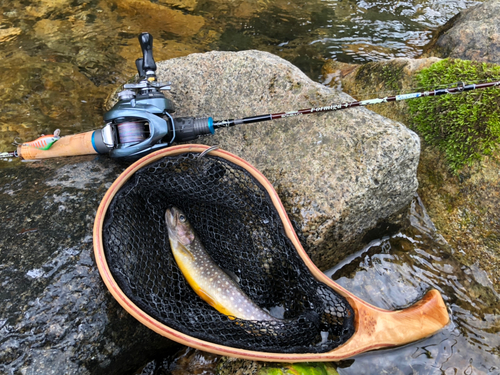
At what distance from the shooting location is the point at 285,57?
5.83 metres

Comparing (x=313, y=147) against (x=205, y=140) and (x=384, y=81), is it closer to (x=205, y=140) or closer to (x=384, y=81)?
(x=205, y=140)

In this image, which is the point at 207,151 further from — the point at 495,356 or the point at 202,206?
the point at 495,356

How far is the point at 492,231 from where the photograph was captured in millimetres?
3049

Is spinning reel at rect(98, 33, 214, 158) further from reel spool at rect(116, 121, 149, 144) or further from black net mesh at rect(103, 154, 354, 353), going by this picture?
black net mesh at rect(103, 154, 354, 353)

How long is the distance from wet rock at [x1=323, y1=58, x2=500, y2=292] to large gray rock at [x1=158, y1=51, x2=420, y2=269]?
59cm

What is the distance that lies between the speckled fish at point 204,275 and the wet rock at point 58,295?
53 centimetres

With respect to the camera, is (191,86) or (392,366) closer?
(392,366)

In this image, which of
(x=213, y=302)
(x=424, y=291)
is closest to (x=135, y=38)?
(x=213, y=302)

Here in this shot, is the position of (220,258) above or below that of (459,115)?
below

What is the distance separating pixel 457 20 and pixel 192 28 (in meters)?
4.73

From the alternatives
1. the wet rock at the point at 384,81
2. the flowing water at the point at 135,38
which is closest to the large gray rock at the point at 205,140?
the wet rock at the point at 384,81

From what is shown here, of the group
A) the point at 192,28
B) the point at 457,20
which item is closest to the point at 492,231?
the point at 457,20

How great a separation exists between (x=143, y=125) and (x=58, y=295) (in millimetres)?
1373

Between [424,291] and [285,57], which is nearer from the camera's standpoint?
[424,291]
